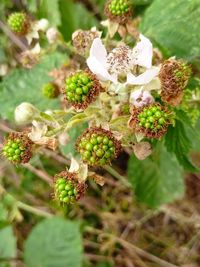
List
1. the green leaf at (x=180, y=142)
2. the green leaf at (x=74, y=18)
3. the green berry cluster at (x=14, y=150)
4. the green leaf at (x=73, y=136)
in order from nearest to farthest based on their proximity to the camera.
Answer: the green berry cluster at (x=14, y=150) < the green leaf at (x=180, y=142) < the green leaf at (x=73, y=136) < the green leaf at (x=74, y=18)

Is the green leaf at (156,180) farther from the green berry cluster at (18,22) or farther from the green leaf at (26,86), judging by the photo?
the green berry cluster at (18,22)

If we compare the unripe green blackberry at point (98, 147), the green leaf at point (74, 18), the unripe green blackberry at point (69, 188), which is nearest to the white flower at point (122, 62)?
the unripe green blackberry at point (98, 147)

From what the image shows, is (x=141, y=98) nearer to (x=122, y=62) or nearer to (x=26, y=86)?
(x=122, y=62)

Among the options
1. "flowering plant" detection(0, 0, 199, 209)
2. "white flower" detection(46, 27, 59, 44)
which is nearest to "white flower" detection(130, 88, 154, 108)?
"flowering plant" detection(0, 0, 199, 209)

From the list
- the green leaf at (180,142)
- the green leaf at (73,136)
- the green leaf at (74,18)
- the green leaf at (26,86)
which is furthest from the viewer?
the green leaf at (74,18)

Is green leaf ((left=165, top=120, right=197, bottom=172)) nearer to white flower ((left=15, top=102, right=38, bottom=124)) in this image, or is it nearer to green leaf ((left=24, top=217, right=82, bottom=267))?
white flower ((left=15, top=102, right=38, bottom=124))

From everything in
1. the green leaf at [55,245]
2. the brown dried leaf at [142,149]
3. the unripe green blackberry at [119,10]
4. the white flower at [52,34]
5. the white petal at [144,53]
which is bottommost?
the green leaf at [55,245]

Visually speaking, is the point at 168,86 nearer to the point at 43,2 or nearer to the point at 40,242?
the point at 43,2
